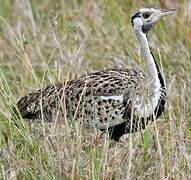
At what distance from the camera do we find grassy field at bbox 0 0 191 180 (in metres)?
4.42

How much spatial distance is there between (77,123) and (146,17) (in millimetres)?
906

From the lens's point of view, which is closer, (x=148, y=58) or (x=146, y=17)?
(x=148, y=58)

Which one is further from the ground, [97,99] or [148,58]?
[148,58]

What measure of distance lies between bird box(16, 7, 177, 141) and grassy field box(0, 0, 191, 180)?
0.22 feet

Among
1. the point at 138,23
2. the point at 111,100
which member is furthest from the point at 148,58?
the point at 111,100

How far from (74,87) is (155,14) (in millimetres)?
604

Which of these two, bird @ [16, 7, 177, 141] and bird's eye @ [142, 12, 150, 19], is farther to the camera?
bird's eye @ [142, 12, 150, 19]

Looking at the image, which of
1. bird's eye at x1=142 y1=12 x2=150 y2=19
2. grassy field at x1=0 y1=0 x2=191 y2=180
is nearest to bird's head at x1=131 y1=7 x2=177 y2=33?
bird's eye at x1=142 y1=12 x2=150 y2=19

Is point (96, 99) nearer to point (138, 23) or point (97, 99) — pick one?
point (97, 99)

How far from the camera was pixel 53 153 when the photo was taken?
449cm

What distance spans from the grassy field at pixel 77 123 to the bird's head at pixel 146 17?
0.18 metres

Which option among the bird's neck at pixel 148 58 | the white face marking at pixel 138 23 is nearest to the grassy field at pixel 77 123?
the bird's neck at pixel 148 58

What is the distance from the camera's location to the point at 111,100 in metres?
5.07

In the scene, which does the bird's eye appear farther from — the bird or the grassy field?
the grassy field
